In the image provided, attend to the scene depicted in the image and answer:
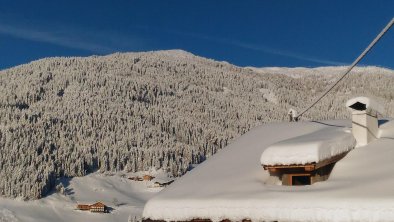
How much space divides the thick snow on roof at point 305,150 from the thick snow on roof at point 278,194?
41 centimetres

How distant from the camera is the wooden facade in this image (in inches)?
415

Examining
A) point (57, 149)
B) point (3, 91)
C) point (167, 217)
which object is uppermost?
point (3, 91)

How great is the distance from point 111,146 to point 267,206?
113 meters

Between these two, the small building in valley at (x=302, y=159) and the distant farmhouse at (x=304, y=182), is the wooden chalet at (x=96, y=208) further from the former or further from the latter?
the small building in valley at (x=302, y=159)

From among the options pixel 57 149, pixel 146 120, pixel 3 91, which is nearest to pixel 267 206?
pixel 57 149

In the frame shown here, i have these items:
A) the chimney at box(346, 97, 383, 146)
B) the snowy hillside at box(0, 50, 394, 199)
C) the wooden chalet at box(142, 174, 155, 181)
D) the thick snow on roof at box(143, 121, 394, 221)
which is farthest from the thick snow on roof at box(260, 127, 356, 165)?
the wooden chalet at box(142, 174, 155, 181)

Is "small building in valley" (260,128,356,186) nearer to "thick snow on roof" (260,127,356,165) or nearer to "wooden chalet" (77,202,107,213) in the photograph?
"thick snow on roof" (260,127,356,165)

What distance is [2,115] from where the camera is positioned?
4998 inches

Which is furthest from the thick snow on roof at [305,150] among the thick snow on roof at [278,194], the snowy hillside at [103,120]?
the snowy hillside at [103,120]

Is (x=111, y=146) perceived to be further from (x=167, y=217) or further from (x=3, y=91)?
(x=167, y=217)

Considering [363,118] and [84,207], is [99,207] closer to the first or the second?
[84,207]

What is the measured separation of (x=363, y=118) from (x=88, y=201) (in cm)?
8252

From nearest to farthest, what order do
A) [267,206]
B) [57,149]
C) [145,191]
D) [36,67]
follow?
[267,206]
[145,191]
[57,149]
[36,67]

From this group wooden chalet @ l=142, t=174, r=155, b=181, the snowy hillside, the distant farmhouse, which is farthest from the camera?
the snowy hillside
